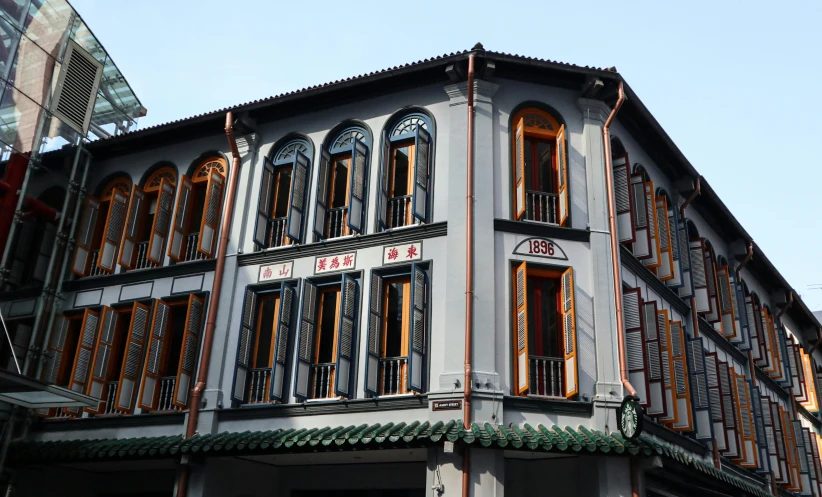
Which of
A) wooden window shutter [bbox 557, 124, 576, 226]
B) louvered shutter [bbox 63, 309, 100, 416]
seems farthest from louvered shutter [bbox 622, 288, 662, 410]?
louvered shutter [bbox 63, 309, 100, 416]

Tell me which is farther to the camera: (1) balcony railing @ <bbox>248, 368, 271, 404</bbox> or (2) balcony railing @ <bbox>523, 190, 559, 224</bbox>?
(1) balcony railing @ <bbox>248, 368, 271, 404</bbox>

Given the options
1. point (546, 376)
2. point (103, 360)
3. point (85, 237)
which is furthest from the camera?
point (85, 237)

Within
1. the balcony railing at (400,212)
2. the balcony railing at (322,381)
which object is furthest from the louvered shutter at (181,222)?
the balcony railing at (400,212)

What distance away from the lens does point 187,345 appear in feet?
52.0

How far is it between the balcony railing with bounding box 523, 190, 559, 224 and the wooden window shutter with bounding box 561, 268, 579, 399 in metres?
1.16

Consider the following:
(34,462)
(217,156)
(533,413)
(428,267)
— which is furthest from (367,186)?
(34,462)

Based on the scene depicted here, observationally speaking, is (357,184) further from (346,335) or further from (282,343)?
(282,343)

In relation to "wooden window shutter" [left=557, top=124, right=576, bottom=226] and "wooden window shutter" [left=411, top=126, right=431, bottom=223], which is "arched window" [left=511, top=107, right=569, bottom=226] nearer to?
"wooden window shutter" [left=557, top=124, right=576, bottom=226]

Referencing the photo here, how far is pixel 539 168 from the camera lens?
15.6 m

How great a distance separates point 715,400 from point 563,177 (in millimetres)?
6551

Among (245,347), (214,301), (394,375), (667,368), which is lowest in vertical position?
(394,375)

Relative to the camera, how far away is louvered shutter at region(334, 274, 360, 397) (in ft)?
46.4

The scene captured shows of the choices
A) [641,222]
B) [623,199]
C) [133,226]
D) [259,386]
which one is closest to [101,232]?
[133,226]

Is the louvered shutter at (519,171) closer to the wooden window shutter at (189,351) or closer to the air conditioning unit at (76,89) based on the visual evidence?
the wooden window shutter at (189,351)
